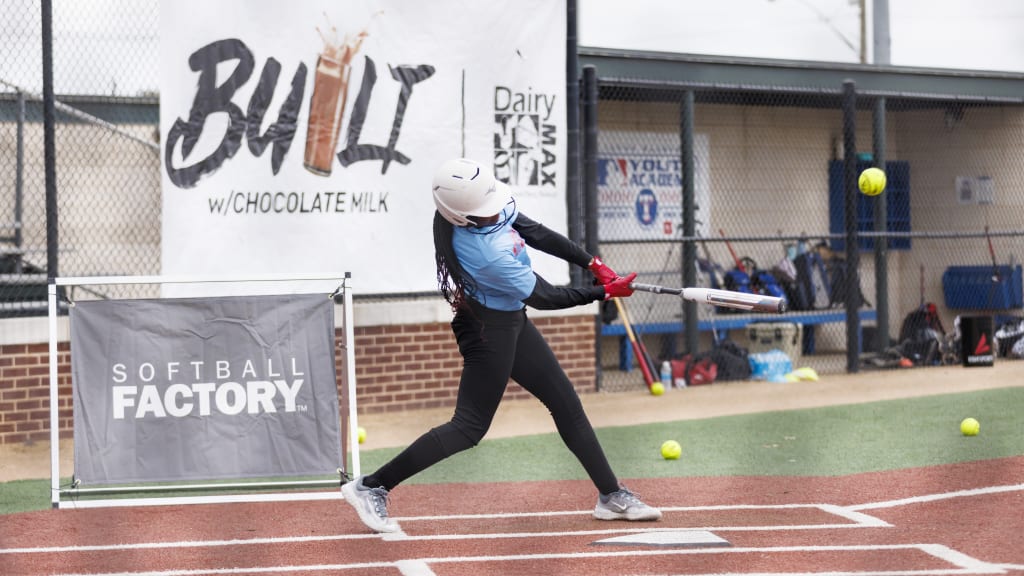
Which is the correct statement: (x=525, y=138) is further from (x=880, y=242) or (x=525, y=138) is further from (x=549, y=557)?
(x=549, y=557)

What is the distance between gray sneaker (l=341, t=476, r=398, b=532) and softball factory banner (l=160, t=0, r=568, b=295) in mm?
4726

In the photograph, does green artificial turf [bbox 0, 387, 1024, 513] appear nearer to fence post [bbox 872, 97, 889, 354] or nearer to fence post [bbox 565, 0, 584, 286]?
fence post [bbox 565, 0, 584, 286]

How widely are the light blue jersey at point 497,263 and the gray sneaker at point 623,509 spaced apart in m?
1.03

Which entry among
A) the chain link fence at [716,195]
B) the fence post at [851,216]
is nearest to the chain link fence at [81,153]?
the chain link fence at [716,195]

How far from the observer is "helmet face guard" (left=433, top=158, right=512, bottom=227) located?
589cm

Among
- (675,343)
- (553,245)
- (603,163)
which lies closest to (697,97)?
(603,163)

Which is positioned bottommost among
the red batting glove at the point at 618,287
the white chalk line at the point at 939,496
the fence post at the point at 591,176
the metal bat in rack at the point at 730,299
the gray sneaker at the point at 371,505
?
the white chalk line at the point at 939,496

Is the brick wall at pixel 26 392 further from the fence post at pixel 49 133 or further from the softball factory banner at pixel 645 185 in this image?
the softball factory banner at pixel 645 185

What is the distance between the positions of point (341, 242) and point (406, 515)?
452 centimetres

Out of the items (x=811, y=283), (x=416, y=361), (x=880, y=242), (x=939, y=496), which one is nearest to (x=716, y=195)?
(x=811, y=283)

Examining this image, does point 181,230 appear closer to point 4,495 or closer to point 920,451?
point 4,495

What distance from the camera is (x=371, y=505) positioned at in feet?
20.1

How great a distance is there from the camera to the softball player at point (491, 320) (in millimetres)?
Answer: 5969

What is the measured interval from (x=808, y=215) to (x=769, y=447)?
8.78 metres
